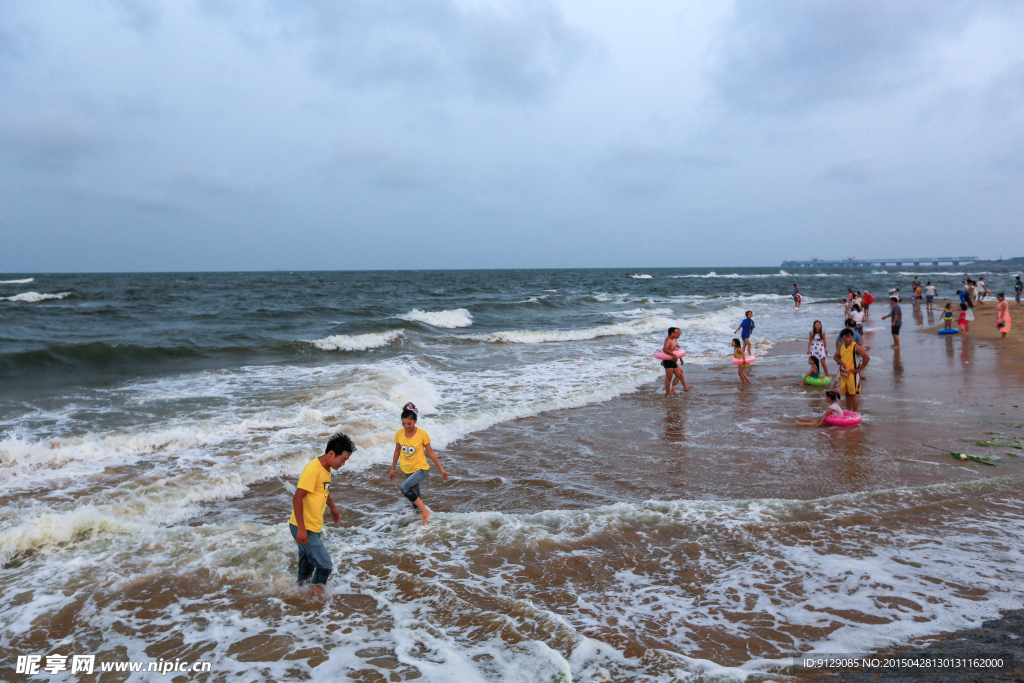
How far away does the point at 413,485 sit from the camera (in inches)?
237

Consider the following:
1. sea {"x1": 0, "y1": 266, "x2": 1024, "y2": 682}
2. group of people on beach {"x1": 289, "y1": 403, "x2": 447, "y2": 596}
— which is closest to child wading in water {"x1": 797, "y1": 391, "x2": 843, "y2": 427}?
sea {"x1": 0, "y1": 266, "x2": 1024, "y2": 682}

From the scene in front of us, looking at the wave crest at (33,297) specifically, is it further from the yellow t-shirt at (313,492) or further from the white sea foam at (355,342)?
the yellow t-shirt at (313,492)

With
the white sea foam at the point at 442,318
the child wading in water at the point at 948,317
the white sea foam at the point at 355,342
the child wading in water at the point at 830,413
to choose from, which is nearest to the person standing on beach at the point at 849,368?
the child wading in water at the point at 830,413

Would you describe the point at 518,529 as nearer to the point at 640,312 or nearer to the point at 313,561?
Answer: the point at 313,561

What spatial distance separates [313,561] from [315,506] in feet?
1.66

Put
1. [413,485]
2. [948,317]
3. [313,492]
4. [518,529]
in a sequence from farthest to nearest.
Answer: [948,317] < [413,485] < [518,529] < [313,492]

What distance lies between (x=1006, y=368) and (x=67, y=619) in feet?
58.6

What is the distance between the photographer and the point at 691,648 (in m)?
3.87

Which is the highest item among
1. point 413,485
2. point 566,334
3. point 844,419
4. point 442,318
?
point 442,318

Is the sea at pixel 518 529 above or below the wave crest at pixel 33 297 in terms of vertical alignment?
below

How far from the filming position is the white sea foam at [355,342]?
20828mm

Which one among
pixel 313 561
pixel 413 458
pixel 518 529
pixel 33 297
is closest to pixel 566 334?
pixel 413 458

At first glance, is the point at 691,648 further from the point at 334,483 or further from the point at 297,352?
the point at 297,352

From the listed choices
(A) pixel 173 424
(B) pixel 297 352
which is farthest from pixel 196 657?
(B) pixel 297 352
